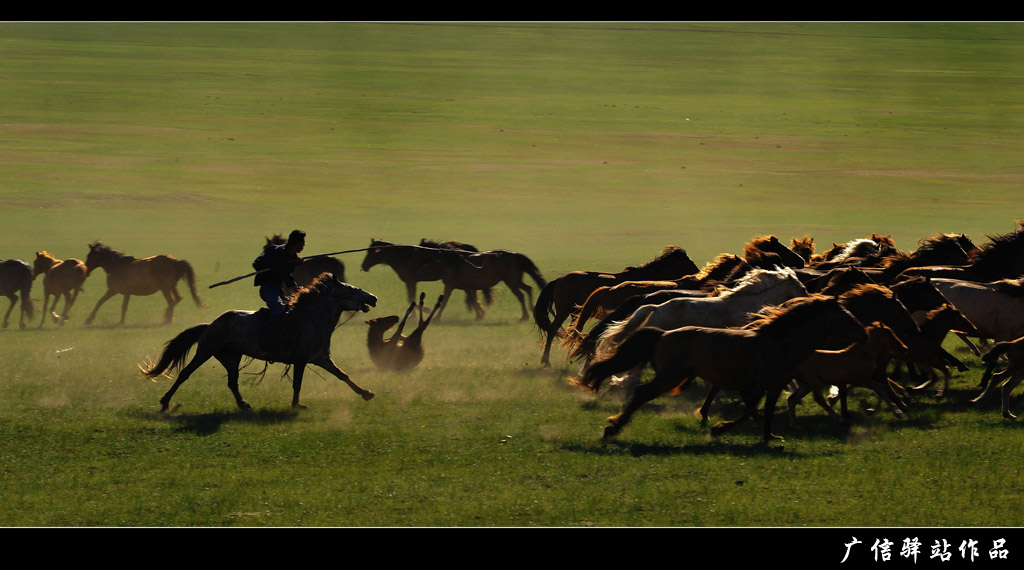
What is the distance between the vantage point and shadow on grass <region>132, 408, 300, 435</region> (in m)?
13.0

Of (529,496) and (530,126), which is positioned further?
(530,126)

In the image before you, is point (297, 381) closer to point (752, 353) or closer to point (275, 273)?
point (275, 273)

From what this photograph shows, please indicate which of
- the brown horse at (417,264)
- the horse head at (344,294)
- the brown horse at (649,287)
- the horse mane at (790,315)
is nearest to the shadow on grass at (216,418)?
the horse head at (344,294)

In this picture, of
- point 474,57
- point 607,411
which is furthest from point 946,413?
point 474,57

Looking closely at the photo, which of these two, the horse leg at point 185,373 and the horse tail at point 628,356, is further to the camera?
the horse leg at point 185,373

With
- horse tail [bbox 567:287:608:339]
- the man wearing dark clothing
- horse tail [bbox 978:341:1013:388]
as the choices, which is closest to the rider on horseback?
the man wearing dark clothing

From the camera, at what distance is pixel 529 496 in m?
10.3

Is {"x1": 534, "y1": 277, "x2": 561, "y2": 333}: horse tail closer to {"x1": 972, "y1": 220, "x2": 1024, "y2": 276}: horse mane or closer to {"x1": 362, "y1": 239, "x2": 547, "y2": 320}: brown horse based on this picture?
{"x1": 362, "y1": 239, "x2": 547, "y2": 320}: brown horse

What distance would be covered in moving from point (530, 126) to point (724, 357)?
64290 mm

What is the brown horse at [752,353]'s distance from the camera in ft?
39.1

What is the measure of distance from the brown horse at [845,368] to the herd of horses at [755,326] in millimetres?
16

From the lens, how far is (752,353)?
39.2ft

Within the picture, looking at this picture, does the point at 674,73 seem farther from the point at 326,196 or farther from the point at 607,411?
the point at 607,411

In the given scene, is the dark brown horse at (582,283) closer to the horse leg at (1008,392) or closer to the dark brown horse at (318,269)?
Answer: the horse leg at (1008,392)
